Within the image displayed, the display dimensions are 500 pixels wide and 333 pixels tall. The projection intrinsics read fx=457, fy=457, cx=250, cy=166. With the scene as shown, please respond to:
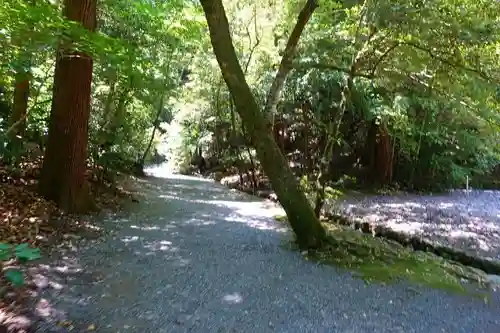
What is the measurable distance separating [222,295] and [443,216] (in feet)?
24.4

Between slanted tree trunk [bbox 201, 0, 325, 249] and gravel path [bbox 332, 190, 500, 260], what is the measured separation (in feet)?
8.96

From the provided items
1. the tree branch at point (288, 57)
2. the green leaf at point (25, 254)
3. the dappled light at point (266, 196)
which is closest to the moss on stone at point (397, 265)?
the dappled light at point (266, 196)

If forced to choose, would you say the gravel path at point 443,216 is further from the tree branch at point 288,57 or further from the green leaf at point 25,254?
the green leaf at point 25,254

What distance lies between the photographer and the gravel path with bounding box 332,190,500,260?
7939 millimetres

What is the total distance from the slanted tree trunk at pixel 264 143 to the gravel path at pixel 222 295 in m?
0.50

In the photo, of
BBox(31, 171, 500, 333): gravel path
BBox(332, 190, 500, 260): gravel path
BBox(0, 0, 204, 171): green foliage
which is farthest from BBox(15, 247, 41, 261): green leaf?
BBox(332, 190, 500, 260): gravel path

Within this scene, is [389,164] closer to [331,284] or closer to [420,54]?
[420,54]

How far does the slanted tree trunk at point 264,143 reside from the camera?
6.09 meters

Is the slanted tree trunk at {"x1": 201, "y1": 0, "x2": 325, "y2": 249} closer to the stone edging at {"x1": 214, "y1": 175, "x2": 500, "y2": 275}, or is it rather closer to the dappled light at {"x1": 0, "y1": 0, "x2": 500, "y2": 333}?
the dappled light at {"x1": 0, "y1": 0, "x2": 500, "y2": 333}

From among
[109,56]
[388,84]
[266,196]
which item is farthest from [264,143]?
[266,196]

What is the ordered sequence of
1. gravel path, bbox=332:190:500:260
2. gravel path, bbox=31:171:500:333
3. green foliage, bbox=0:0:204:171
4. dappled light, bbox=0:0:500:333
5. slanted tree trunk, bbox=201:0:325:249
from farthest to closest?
gravel path, bbox=332:190:500:260
slanted tree trunk, bbox=201:0:325:249
green foliage, bbox=0:0:204:171
dappled light, bbox=0:0:500:333
gravel path, bbox=31:171:500:333

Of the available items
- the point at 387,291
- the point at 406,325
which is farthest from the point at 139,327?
the point at 387,291

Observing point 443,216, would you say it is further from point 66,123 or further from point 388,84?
point 66,123

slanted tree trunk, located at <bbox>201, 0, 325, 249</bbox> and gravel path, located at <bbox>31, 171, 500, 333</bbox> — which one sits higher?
slanted tree trunk, located at <bbox>201, 0, 325, 249</bbox>
